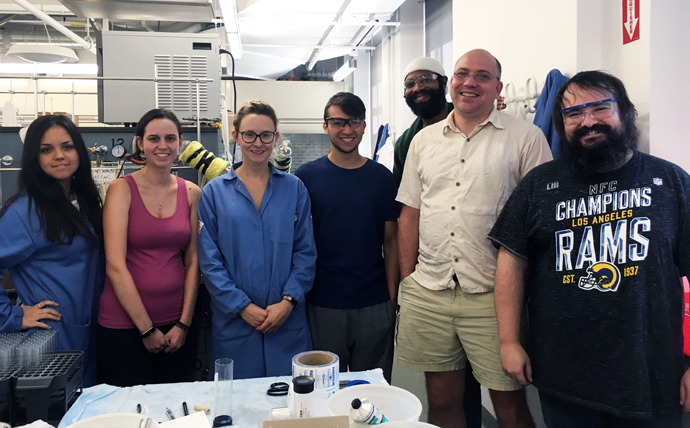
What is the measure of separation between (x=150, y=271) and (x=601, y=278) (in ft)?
5.12

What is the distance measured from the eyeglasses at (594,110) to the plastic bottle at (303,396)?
110 centimetres

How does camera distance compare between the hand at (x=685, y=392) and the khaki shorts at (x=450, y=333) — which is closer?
the hand at (x=685, y=392)

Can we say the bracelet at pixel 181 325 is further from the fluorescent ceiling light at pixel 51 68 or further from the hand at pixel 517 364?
the fluorescent ceiling light at pixel 51 68

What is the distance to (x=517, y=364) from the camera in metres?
1.54

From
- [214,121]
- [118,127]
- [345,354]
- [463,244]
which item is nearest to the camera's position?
[463,244]

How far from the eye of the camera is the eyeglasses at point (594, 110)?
1432 mm

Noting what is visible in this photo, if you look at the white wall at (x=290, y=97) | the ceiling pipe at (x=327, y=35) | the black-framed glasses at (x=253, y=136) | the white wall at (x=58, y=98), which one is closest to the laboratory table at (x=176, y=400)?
the black-framed glasses at (x=253, y=136)

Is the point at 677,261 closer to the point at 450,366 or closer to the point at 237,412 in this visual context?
the point at 450,366

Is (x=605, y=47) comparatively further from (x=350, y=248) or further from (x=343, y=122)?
(x=350, y=248)

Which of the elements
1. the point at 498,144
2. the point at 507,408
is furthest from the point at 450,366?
the point at 498,144

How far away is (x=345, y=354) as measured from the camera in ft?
6.63

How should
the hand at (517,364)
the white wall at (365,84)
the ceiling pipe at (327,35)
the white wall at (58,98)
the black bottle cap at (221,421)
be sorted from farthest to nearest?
the white wall at (58,98)
the white wall at (365,84)
the ceiling pipe at (327,35)
the hand at (517,364)
the black bottle cap at (221,421)

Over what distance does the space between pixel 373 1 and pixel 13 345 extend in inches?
170

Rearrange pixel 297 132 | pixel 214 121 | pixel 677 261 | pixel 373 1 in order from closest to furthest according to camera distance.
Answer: pixel 677 261, pixel 214 121, pixel 373 1, pixel 297 132
